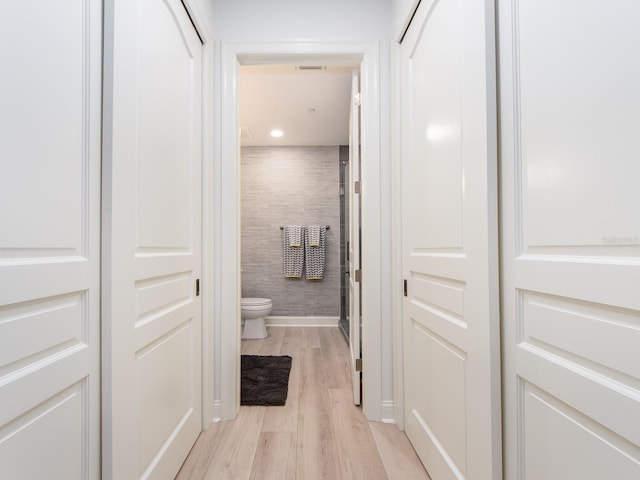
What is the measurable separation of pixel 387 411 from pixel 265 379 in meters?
0.98

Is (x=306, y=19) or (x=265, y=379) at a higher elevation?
(x=306, y=19)

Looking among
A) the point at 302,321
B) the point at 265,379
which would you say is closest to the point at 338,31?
the point at 265,379

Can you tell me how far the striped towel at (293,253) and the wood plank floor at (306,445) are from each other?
2.04 meters

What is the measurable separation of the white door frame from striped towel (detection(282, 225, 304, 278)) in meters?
2.38

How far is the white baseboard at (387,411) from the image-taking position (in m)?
1.92

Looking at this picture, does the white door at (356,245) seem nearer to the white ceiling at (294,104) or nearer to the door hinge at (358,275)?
the door hinge at (358,275)

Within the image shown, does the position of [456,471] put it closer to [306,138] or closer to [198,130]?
[198,130]

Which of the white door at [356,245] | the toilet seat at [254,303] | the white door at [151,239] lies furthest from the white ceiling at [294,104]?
the toilet seat at [254,303]

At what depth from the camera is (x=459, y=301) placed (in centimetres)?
121

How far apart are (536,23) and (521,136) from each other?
270 mm

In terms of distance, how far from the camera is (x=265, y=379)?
252cm

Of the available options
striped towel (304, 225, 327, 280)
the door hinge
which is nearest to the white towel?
striped towel (304, 225, 327, 280)

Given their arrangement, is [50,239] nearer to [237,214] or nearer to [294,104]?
[237,214]

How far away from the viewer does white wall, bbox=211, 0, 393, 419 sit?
6.37 feet
